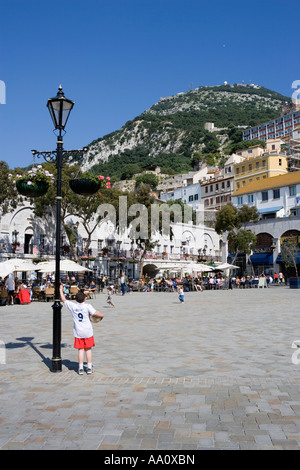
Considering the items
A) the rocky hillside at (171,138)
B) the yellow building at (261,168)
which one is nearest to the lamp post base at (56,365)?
the yellow building at (261,168)

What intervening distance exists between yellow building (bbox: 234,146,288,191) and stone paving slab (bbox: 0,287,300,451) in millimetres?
62903

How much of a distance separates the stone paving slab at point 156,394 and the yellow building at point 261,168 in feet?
206

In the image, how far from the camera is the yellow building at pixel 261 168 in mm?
69938

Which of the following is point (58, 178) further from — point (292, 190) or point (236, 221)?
point (292, 190)

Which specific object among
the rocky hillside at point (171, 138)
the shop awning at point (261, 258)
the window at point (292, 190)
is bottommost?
the shop awning at point (261, 258)

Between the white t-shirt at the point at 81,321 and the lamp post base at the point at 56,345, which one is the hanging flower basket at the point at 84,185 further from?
the white t-shirt at the point at 81,321

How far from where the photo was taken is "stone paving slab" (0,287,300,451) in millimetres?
4203

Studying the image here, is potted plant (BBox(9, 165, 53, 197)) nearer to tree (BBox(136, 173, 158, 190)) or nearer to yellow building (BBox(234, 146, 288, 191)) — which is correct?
yellow building (BBox(234, 146, 288, 191))

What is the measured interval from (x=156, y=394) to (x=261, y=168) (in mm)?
69715

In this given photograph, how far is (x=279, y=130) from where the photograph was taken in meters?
116

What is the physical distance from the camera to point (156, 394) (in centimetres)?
573

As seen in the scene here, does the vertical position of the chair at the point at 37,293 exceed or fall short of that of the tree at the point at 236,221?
it falls short
